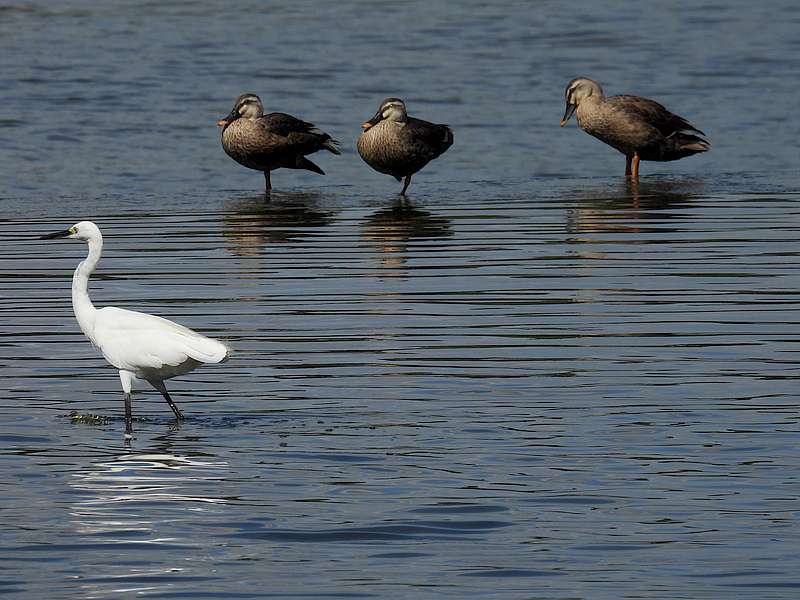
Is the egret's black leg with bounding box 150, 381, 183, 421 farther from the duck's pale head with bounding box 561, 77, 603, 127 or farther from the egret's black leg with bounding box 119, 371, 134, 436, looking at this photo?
the duck's pale head with bounding box 561, 77, 603, 127

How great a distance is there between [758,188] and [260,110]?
5.79 m

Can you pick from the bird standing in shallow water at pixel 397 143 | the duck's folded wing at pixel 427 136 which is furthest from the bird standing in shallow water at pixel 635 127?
the bird standing in shallow water at pixel 397 143

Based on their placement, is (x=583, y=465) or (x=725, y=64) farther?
(x=725, y=64)

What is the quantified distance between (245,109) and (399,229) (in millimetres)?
4841

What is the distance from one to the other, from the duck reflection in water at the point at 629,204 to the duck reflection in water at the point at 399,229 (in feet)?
4.05

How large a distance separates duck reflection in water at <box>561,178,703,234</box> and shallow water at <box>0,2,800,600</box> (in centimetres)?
8

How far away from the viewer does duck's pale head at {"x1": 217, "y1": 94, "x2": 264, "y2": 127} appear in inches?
806

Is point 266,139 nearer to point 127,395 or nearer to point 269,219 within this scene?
point 269,219

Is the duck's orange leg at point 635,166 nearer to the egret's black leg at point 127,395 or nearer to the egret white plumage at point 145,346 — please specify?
the egret white plumage at point 145,346

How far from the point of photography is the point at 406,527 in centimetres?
733

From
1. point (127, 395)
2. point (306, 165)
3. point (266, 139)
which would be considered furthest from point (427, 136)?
point (127, 395)

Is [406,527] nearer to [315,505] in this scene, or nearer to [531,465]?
[315,505]

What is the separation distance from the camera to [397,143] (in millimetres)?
19562

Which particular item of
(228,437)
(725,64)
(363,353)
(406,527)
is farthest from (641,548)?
(725,64)
